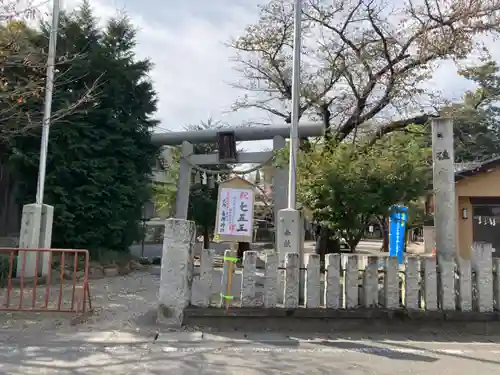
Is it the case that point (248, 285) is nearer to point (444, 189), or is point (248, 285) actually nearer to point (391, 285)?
point (391, 285)

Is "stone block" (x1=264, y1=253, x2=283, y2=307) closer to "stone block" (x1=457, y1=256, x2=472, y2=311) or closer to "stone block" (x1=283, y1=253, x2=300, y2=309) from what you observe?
"stone block" (x1=283, y1=253, x2=300, y2=309)

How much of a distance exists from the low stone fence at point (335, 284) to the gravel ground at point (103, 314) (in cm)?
78

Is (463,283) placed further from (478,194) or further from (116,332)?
(478,194)

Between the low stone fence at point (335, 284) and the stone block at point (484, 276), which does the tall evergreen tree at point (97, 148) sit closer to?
the low stone fence at point (335, 284)

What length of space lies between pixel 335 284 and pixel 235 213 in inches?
119

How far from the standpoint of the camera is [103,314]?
7.44m

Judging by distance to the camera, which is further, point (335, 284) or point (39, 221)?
point (39, 221)

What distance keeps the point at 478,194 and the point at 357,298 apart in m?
8.84

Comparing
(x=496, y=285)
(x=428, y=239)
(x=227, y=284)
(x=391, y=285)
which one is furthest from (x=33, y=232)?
(x=428, y=239)

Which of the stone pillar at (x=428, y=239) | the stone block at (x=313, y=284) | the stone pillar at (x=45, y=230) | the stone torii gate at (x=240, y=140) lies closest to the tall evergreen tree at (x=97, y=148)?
the stone torii gate at (x=240, y=140)

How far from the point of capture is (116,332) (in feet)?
20.8

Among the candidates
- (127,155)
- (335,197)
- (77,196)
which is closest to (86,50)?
(127,155)

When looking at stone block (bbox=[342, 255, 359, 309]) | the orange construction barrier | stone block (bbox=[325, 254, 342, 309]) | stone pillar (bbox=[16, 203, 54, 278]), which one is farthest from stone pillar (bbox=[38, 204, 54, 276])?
stone block (bbox=[342, 255, 359, 309])

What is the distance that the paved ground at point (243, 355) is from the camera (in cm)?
493
